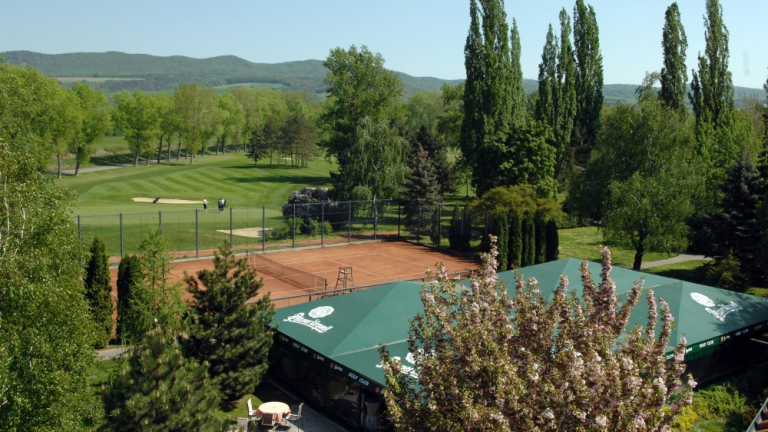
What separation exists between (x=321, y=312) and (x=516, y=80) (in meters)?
43.3

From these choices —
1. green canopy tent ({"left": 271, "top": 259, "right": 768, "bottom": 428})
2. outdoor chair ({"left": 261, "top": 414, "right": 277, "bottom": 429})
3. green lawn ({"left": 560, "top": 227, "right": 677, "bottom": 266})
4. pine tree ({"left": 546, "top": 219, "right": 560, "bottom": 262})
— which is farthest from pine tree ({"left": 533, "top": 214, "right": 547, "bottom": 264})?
outdoor chair ({"left": 261, "top": 414, "right": 277, "bottom": 429})

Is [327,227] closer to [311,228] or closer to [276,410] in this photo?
[311,228]

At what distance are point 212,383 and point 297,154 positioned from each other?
79743mm

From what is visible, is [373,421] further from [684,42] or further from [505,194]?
[684,42]

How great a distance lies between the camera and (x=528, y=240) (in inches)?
1328

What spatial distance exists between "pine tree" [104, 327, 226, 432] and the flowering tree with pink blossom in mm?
4120

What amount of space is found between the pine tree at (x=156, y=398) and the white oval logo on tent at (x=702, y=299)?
1554 centimetres

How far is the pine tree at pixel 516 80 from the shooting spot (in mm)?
53562

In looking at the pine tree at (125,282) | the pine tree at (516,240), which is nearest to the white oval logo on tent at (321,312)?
the pine tree at (125,282)

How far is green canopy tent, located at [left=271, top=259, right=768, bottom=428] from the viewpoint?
15.2 meters

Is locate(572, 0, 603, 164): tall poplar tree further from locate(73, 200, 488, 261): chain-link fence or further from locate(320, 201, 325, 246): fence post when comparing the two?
locate(320, 201, 325, 246): fence post

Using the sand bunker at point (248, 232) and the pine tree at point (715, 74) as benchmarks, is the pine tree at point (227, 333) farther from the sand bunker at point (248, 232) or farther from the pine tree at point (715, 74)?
the pine tree at point (715, 74)

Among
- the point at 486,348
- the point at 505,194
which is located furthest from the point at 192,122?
the point at 486,348

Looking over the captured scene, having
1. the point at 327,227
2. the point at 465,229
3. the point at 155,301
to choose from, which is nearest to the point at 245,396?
the point at 155,301
